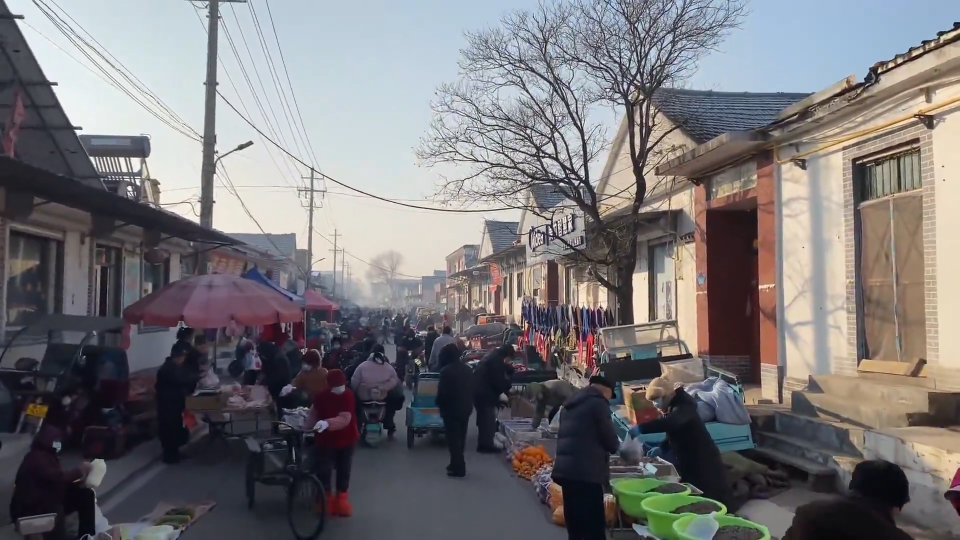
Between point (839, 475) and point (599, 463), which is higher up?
point (599, 463)

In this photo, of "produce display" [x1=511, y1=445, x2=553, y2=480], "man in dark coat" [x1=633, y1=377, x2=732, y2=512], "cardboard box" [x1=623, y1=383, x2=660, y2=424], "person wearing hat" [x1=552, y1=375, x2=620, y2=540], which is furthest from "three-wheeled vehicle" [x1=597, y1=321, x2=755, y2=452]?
"person wearing hat" [x1=552, y1=375, x2=620, y2=540]

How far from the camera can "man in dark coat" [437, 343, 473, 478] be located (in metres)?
10.3

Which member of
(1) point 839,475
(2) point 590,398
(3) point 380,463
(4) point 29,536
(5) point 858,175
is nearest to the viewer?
(4) point 29,536

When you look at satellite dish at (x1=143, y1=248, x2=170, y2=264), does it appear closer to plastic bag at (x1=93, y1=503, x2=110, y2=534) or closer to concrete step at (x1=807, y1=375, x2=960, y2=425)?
plastic bag at (x1=93, y1=503, x2=110, y2=534)

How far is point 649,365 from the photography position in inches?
499

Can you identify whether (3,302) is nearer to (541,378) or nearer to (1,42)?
(1,42)

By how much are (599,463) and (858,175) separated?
6523mm

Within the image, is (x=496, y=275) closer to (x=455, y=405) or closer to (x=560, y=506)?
(x=455, y=405)

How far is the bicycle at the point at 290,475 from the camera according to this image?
7.40 m

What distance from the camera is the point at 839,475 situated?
870 centimetres

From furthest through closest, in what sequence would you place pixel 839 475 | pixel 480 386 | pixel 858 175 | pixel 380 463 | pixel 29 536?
pixel 480 386
pixel 380 463
pixel 858 175
pixel 839 475
pixel 29 536

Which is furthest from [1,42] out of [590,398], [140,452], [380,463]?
[590,398]

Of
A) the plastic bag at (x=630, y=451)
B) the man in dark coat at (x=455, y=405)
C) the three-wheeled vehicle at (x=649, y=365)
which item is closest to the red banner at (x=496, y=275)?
the three-wheeled vehicle at (x=649, y=365)

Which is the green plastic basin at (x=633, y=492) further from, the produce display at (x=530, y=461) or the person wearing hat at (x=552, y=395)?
the person wearing hat at (x=552, y=395)
